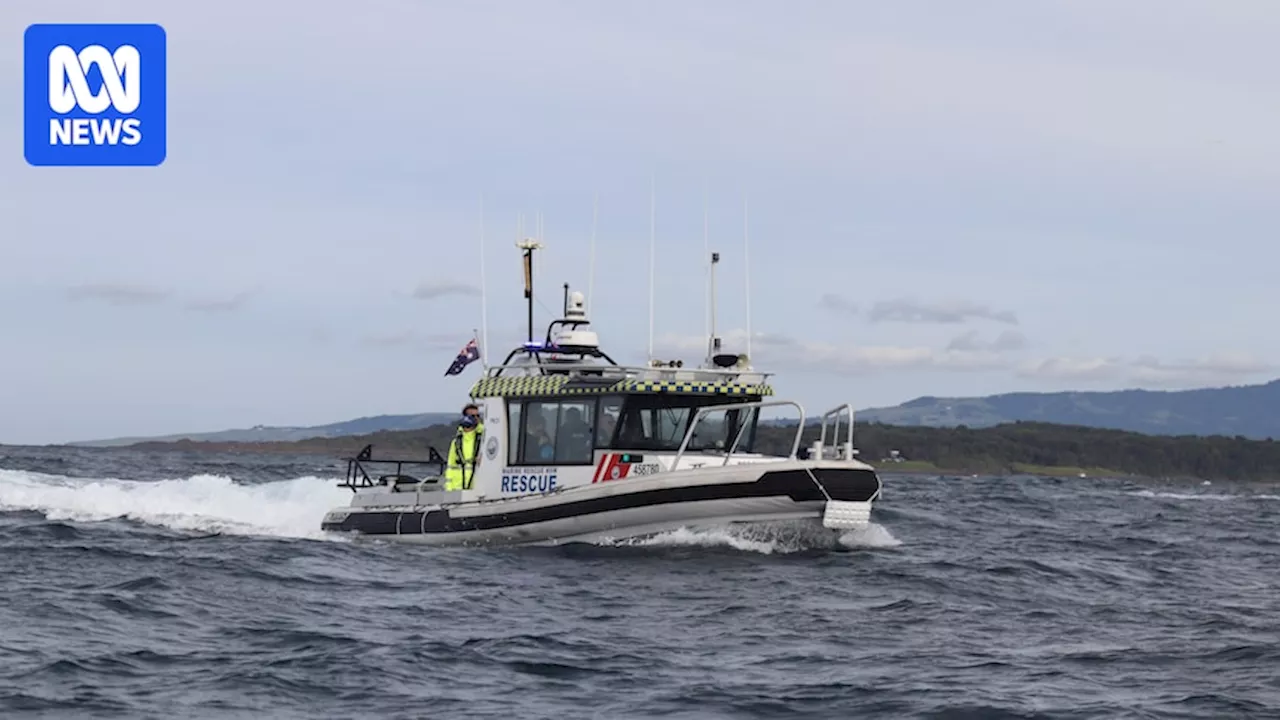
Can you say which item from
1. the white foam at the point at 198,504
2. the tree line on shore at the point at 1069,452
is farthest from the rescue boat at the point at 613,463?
the tree line on shore at the point at 1069,452

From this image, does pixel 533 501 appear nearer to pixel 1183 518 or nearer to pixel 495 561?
pixel 495 561

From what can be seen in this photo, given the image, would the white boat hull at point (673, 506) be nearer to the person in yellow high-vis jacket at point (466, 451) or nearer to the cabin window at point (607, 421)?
the person in yellow high-vis jacket at point (466, 451)

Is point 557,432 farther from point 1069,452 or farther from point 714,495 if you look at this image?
point 1069,452

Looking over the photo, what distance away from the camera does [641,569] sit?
20031mm

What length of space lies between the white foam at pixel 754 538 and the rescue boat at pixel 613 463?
16 cm

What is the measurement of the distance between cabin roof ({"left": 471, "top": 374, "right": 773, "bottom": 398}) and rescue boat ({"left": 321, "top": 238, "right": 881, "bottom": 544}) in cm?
2

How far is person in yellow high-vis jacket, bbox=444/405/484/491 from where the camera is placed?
24.6 meters

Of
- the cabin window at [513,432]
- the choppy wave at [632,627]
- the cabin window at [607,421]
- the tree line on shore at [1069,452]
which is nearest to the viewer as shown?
the choppy wave at [632,627]

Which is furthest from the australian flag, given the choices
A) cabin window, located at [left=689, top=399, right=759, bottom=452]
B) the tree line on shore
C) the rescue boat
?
the tree line on shore

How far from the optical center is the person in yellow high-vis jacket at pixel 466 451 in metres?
24.6

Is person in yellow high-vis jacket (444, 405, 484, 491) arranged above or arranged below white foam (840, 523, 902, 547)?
above

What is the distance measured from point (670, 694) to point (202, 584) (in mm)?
7706

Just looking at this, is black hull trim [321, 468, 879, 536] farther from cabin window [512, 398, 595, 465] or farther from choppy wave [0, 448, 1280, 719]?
cabin window [512, 398, 595, 465]

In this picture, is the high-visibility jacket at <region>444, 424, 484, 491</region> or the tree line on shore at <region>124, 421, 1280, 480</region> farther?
the tree line on shore at <region>124, 421, 1280, 480</region>
